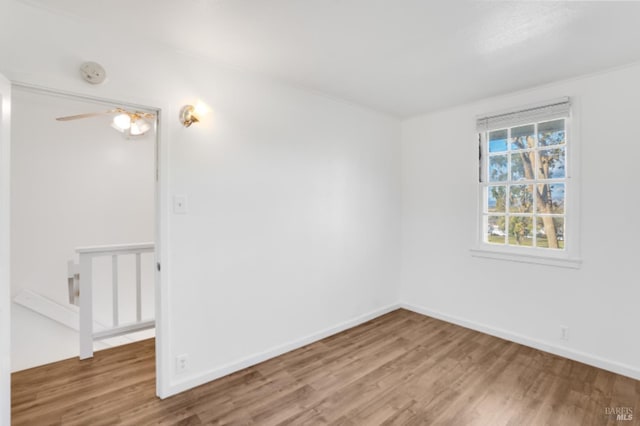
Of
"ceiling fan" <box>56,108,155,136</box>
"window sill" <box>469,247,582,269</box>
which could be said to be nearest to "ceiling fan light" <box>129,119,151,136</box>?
"ceiling fan" <box>56,108,155,136</box>

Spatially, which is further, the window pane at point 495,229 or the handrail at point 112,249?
the window pane at point 495,229

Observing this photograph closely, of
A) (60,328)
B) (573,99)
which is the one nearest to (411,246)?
(573,99)

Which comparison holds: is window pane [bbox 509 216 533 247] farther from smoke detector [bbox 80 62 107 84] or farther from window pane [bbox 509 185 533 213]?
smoke detector [bbox 80 62 107 84]

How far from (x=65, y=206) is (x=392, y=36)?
3.99 meters

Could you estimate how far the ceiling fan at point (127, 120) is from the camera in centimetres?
282

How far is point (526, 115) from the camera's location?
9.96 feet

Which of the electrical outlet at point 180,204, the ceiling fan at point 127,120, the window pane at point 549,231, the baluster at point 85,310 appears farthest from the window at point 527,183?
the baluster at point 85,310

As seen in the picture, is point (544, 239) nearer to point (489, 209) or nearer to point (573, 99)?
point (489, 209)

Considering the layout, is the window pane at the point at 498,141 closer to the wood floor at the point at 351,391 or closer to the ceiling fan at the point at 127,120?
the wood floor at the point at 351,391

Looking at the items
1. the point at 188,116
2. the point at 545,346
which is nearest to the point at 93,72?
the point at 188,116

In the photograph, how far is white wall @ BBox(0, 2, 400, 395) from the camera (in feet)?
6.43

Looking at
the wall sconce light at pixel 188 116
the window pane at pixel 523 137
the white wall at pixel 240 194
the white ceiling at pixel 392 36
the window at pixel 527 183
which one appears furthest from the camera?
the window pane at pixel 523 137

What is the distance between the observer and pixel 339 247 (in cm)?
342

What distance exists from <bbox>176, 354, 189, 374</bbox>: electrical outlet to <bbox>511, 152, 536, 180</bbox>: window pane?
11.5 feet
